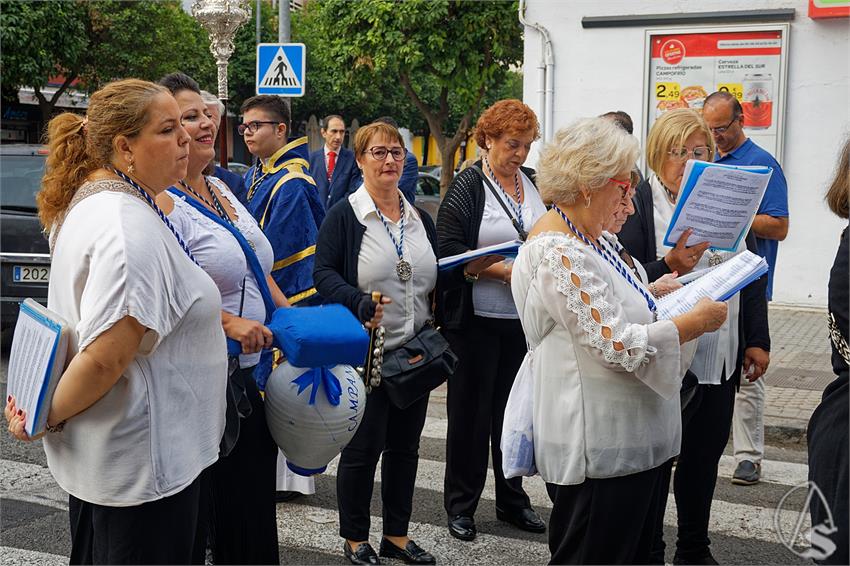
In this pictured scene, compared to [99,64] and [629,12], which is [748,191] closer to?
[629,12]

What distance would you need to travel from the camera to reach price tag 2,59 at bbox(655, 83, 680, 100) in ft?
39.9

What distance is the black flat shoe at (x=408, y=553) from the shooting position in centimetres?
448

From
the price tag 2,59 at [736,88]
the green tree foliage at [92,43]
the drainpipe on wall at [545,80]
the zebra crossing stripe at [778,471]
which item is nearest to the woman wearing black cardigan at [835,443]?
the zebra crossing stripe at [778,471]

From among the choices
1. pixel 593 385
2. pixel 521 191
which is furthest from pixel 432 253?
pixel 593 385

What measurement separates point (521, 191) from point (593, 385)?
215 cm

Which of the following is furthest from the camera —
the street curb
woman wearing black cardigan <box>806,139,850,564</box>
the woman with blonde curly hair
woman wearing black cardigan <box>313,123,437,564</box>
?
the street curb

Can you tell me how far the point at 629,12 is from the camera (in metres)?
12.3

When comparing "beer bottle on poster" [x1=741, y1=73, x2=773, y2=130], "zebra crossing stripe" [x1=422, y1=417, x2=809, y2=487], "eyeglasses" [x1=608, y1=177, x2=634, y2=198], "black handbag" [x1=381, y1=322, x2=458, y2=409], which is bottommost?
"zebra crossing stripe" [x1=422, y1=417, x2=809, y2=487]

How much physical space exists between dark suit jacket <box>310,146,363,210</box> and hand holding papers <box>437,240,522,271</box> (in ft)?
12.1

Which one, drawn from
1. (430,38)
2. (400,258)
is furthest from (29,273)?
(430,38)

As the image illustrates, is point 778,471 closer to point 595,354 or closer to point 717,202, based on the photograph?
point 717,202

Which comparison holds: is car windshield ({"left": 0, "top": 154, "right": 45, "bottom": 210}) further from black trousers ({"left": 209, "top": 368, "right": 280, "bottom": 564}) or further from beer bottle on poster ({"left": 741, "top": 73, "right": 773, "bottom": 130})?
beer bottle on poster ({"left": 741, "top": 73, "right": 773, "bottom": 130})

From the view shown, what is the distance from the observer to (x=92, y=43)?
26906 millimetres

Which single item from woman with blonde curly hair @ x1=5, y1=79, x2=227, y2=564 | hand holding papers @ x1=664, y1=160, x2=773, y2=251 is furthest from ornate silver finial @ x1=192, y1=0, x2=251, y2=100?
woman with blonde curly hair @ x1=5, y1=79, x2=227, y2=564
